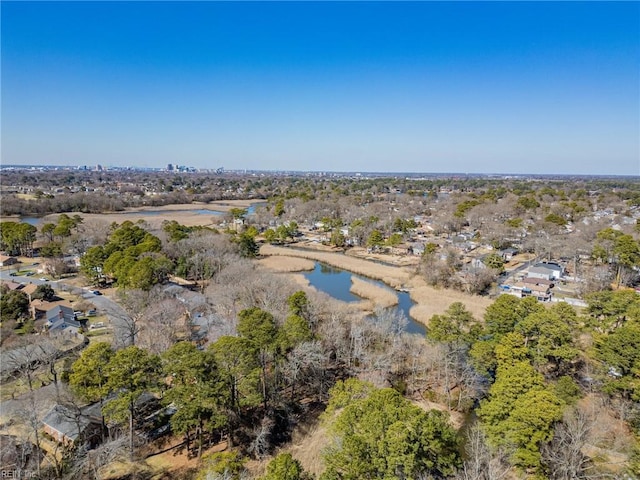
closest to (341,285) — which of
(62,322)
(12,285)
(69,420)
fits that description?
(62,322)

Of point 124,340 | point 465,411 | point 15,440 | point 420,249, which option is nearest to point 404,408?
point 465,411

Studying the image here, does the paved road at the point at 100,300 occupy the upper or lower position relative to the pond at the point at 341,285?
upper

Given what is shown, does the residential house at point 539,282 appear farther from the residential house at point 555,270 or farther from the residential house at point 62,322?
the residential house at point 62,322

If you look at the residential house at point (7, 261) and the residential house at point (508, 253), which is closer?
the residential house at point (7, 261)

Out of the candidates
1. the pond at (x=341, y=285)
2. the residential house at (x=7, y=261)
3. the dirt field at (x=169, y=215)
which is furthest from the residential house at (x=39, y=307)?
the dirt field at (x=169, y=215)

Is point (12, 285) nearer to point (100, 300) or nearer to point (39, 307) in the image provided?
point (39, 307)
